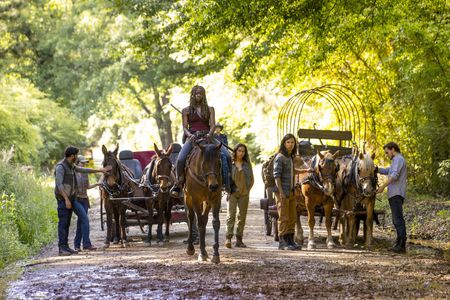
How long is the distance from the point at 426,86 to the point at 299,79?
450cm

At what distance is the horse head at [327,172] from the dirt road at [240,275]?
1166 millimetres

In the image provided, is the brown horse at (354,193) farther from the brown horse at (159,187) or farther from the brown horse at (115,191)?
the brown horse at (115,191)

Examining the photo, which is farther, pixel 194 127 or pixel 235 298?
pixel 194 127

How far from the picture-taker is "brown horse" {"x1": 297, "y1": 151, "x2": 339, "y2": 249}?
15.7 metres

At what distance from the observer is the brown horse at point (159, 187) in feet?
56.3

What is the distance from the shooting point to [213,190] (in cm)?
1363

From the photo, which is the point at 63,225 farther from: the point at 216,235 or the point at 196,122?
the point at 216,235

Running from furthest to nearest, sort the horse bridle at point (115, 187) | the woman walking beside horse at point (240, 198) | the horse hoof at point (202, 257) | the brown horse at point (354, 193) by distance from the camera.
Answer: the horse bridle at point (115, 187) → the woman walking beside horse at point (240, 198) → the brown horse at point (354, 193) → the horse hoof at point (202, 257)

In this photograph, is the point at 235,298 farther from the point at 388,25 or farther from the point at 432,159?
the point at 432,159

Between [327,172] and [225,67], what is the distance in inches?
708

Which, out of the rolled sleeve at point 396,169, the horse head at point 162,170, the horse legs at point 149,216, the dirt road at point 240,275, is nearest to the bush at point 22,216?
the dirt road at point 240,275

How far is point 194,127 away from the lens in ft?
47.0

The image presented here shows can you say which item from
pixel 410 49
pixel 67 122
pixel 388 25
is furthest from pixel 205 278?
pixel 67 122

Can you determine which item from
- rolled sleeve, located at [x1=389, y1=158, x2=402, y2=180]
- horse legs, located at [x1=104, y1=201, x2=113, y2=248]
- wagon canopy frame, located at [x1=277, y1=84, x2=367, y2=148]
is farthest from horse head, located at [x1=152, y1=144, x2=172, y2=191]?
rolled sleeve, located at [x1=389, y1=158, x2=402, y2=180]
